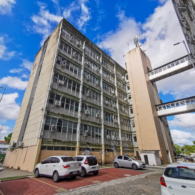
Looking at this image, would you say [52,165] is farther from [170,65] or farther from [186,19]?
[170,65]

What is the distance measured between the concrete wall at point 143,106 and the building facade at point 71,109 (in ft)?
11.3

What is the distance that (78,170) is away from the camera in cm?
→ 882


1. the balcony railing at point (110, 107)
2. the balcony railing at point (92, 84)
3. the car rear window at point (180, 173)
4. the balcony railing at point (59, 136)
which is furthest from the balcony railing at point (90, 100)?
the car rear window at point (180, 173)

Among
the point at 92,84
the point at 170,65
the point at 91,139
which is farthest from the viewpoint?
the point at 170,65

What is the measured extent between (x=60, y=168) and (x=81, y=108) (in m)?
12.8

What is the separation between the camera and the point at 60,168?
8273mm

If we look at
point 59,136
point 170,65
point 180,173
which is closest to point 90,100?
point 59,136

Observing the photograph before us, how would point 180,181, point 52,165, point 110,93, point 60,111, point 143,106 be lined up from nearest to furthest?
point 180,181, point 52,165, point 60,111, point 143,106, point 110,93

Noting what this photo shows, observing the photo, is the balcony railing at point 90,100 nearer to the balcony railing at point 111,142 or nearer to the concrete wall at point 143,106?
the balcony railing at point 111,142

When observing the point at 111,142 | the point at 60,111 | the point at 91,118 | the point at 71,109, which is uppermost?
the point at 71,109

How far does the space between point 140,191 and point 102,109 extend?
58.2 ft

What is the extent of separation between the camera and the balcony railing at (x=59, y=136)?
1551 centimetres

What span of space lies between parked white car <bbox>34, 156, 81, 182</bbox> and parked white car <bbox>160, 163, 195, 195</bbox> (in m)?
6.02

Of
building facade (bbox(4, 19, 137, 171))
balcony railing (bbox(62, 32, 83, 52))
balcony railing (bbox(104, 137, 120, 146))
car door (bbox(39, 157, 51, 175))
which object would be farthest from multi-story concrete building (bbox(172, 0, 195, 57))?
car door (bbox(39, 157, 51, 175))
